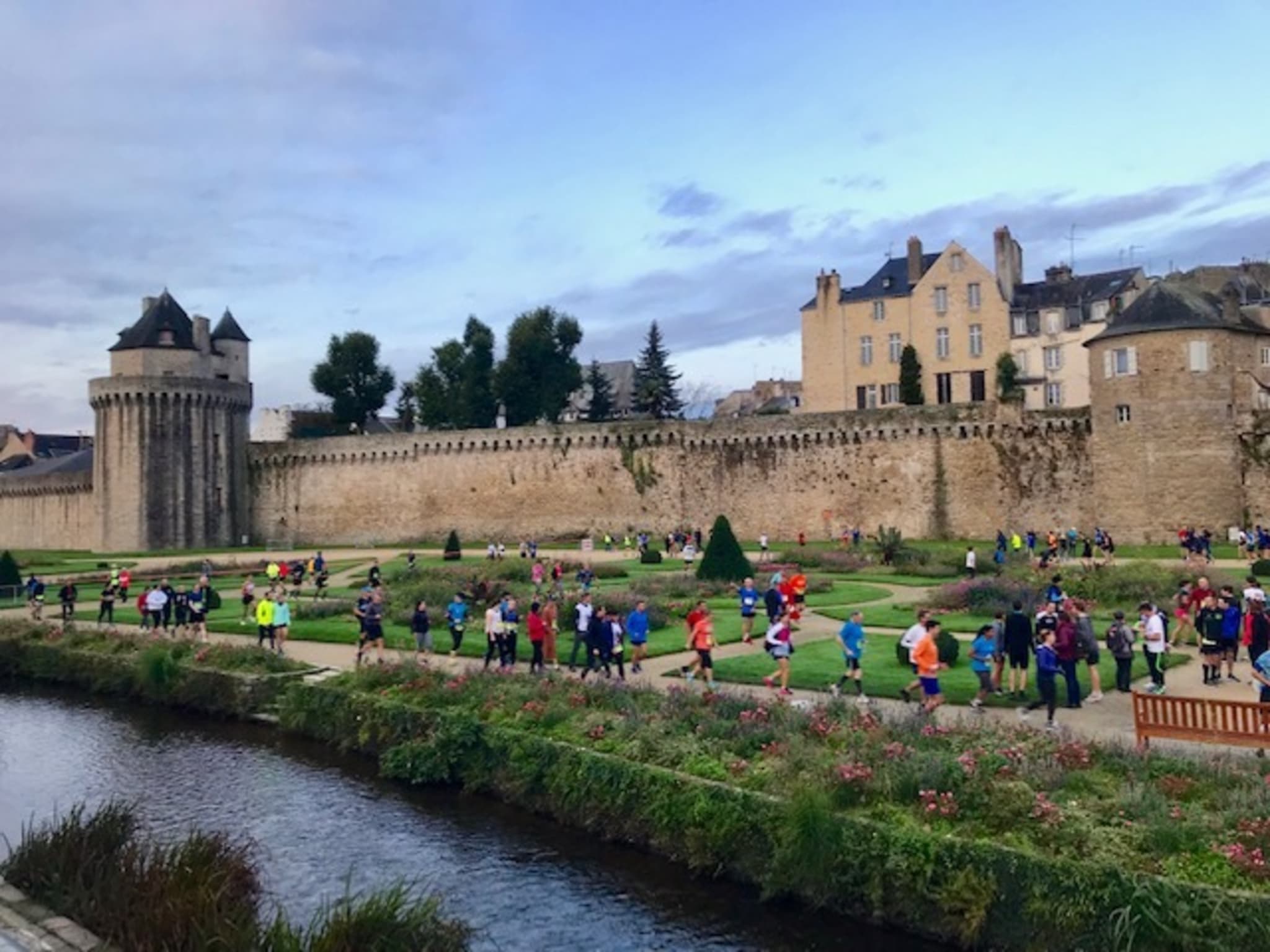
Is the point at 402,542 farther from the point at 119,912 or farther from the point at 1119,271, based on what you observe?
the point at 119,912

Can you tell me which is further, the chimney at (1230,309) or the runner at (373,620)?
the chimney at (1230,309)

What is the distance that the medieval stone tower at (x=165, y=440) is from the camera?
58.9 meters

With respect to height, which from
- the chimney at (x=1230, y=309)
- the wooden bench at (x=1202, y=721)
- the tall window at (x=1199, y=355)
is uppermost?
the chimney at (x=1230, y=309)

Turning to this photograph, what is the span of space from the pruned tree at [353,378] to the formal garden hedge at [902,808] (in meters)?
60.8

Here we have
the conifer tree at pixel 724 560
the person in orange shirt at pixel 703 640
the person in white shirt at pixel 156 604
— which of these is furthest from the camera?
the conifer tree at pixel 724 560

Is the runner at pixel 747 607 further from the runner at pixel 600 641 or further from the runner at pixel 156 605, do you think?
the runner at pixel 156 605

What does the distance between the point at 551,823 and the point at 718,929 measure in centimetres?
383

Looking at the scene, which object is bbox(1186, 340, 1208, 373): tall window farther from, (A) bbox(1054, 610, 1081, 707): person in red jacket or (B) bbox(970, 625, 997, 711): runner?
(B) bbox(970, 625, 997, 711): runner

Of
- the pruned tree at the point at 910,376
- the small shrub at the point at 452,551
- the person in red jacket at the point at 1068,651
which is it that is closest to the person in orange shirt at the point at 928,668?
the person in red jacket at the point at 1068,651

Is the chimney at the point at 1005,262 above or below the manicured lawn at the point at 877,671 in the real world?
above

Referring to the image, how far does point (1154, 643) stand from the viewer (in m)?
16.4

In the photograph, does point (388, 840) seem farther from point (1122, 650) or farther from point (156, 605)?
point (156, 605)

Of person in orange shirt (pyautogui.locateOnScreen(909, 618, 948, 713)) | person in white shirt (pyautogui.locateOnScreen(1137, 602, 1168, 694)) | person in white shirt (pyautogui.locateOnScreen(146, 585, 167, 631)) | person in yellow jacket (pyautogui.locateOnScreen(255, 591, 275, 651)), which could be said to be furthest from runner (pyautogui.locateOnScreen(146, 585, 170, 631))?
person in white shirt (pyautogui.locateOnScreen(1137, 602, 1168, 694))

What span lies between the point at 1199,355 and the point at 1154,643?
98.6 feet
